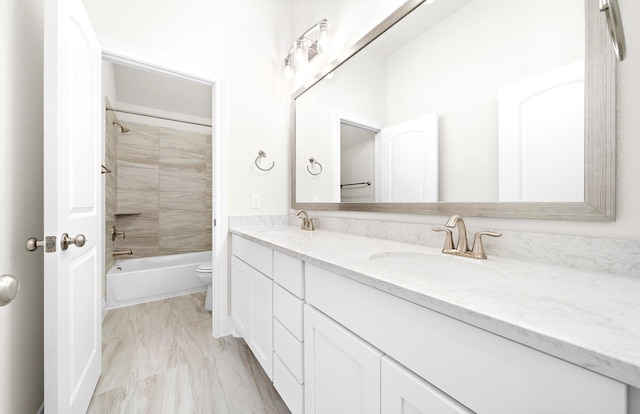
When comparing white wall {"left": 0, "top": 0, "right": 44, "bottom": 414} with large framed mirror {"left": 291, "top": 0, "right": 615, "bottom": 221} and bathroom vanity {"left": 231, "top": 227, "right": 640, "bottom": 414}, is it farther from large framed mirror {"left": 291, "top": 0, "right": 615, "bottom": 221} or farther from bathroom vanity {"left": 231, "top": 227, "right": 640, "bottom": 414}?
large framed mirror {"left": 291, "top": 0, "right": 615, "bottom": 221}

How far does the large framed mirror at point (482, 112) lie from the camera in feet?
2.40

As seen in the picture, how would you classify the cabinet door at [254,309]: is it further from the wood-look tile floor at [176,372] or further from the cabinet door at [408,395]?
the cabinet door at [408,395]

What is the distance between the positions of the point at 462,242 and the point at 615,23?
0.66m

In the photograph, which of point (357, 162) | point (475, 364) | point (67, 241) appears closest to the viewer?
point (475, 364)

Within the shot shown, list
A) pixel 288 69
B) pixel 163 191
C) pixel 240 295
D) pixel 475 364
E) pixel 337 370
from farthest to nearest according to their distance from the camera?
pixel 163 191 → pixel 288 69 → pixel 240 295 → pixel 337 370 → pixel 475 364

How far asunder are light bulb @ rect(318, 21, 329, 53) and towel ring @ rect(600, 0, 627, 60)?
5.00 feet

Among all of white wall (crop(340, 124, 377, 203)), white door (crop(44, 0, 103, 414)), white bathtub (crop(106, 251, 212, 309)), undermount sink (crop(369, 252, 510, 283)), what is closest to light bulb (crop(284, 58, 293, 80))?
white wall (crop(340, 124, 377, 203))

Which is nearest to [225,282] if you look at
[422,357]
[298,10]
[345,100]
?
[345,100]

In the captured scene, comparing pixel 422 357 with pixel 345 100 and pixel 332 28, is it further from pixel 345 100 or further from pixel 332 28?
pixel 332 28

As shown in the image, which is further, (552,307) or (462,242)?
(462,242)

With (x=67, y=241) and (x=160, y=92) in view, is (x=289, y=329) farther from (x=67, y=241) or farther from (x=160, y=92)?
(x=160, y=92)

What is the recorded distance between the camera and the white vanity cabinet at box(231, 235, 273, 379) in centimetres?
126

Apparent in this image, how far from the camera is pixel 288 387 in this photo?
42.4 inches

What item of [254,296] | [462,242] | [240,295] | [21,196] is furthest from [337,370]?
[21,196]
